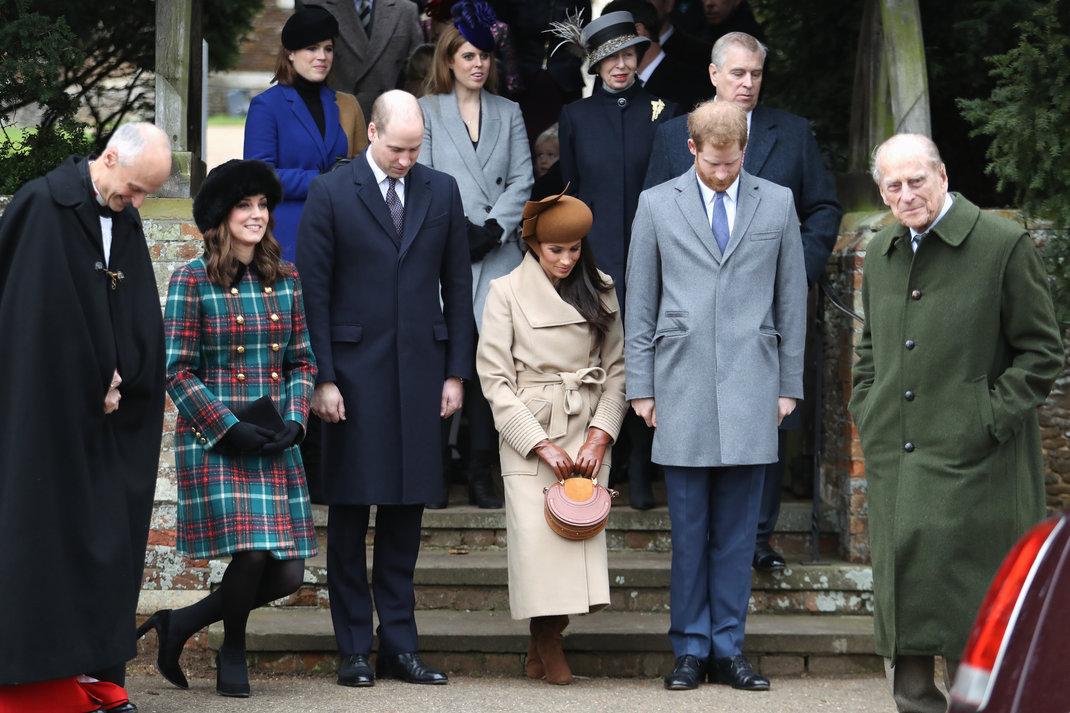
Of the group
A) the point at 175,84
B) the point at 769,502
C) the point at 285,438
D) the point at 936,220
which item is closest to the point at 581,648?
the point at 769,502

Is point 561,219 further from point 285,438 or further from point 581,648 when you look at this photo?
point 581,648

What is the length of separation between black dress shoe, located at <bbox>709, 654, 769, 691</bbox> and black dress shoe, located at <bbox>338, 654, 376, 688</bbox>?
1243mm

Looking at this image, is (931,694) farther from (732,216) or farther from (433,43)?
(433,43)

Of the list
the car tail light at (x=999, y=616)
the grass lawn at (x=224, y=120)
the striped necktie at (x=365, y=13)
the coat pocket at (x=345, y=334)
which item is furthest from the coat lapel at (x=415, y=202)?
the grass lawn at (x=224, y=120)

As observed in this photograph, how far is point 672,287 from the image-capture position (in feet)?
20.6

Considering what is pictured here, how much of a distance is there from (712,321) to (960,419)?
4.19 ft

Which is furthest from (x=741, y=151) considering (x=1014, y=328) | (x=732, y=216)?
(x=1014, y=328)

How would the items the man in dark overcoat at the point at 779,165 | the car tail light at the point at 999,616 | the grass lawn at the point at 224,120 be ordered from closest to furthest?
the car tail light at the point at 999,616, the man in dark overcoat at the point at 779,165, the grass lawn at the point at 224,120

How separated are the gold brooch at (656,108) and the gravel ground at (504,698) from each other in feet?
7.80

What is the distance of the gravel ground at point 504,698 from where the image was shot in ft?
19.4

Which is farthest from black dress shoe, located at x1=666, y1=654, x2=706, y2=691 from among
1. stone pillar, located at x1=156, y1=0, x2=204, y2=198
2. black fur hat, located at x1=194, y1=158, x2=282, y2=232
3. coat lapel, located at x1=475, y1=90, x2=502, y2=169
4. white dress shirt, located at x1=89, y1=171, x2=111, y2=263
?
stone pillar, located at x1=156, y1=0, x2=204, y2=198

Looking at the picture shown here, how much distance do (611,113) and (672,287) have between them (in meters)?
1.32

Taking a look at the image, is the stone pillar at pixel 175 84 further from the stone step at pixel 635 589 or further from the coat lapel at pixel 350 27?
the stone step at pixel 635 589

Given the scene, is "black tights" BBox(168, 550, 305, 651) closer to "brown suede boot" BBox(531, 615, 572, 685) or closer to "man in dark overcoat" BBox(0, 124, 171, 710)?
"man in dark overcoat" BBox(0, 124, 171, 710)
